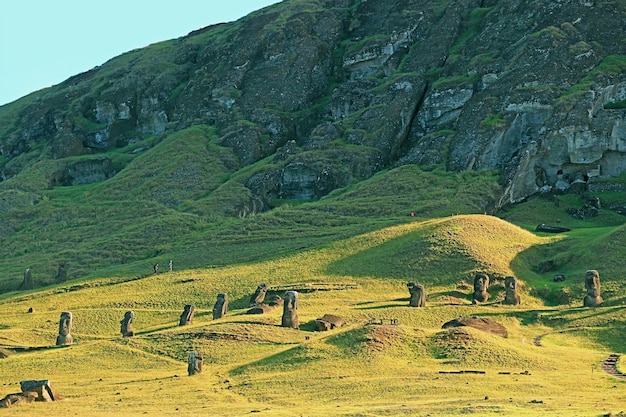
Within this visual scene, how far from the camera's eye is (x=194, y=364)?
6075 centimetres

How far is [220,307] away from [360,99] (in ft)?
217

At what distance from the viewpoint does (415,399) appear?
51438 millimetres

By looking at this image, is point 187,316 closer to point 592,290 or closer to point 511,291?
point 511,291

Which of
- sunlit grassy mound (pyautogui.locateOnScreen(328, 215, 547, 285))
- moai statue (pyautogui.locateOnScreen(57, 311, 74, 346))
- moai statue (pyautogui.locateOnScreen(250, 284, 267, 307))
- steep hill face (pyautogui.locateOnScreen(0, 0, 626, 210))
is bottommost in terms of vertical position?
moai statue (pyautogui.locateOnScreen(57, 311, 74, 346))

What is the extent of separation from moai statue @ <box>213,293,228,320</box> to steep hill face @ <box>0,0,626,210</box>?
3992cm

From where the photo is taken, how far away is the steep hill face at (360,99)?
385ft

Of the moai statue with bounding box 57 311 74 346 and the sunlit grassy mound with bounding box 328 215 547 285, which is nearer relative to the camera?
the moai statue with bounding box 57 311 74 346

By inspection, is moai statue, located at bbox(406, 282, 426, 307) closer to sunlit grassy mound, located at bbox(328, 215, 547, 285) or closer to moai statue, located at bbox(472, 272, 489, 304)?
moai statue, located at bbox(472, 272, 489, 304)

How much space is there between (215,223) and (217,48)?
5345 cm

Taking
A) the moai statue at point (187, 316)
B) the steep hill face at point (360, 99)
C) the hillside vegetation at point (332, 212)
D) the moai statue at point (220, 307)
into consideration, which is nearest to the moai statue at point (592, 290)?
the hillside vegetation at point (332, 212)

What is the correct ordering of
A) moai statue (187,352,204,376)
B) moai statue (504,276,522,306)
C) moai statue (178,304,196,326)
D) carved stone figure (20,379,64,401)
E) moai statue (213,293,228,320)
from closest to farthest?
carved stone figure (20,379,64,401) < moai statue (187,352,204,376) < moai statue (178,304,196,326) < moai statue (213,293,228,320) < moai statue (504,276,522,306)

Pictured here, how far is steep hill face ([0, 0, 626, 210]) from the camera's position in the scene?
385 feet

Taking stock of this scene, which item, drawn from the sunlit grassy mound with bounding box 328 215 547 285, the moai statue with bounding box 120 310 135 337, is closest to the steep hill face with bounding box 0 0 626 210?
the sunlit grassy mound with bounding box 328 215 547 285

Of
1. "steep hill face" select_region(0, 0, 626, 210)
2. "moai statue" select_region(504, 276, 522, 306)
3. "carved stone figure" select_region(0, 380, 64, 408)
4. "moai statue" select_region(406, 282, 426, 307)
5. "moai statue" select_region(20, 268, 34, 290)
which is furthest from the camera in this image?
"steep hill face" select_region(0, 0, 626, 210)
